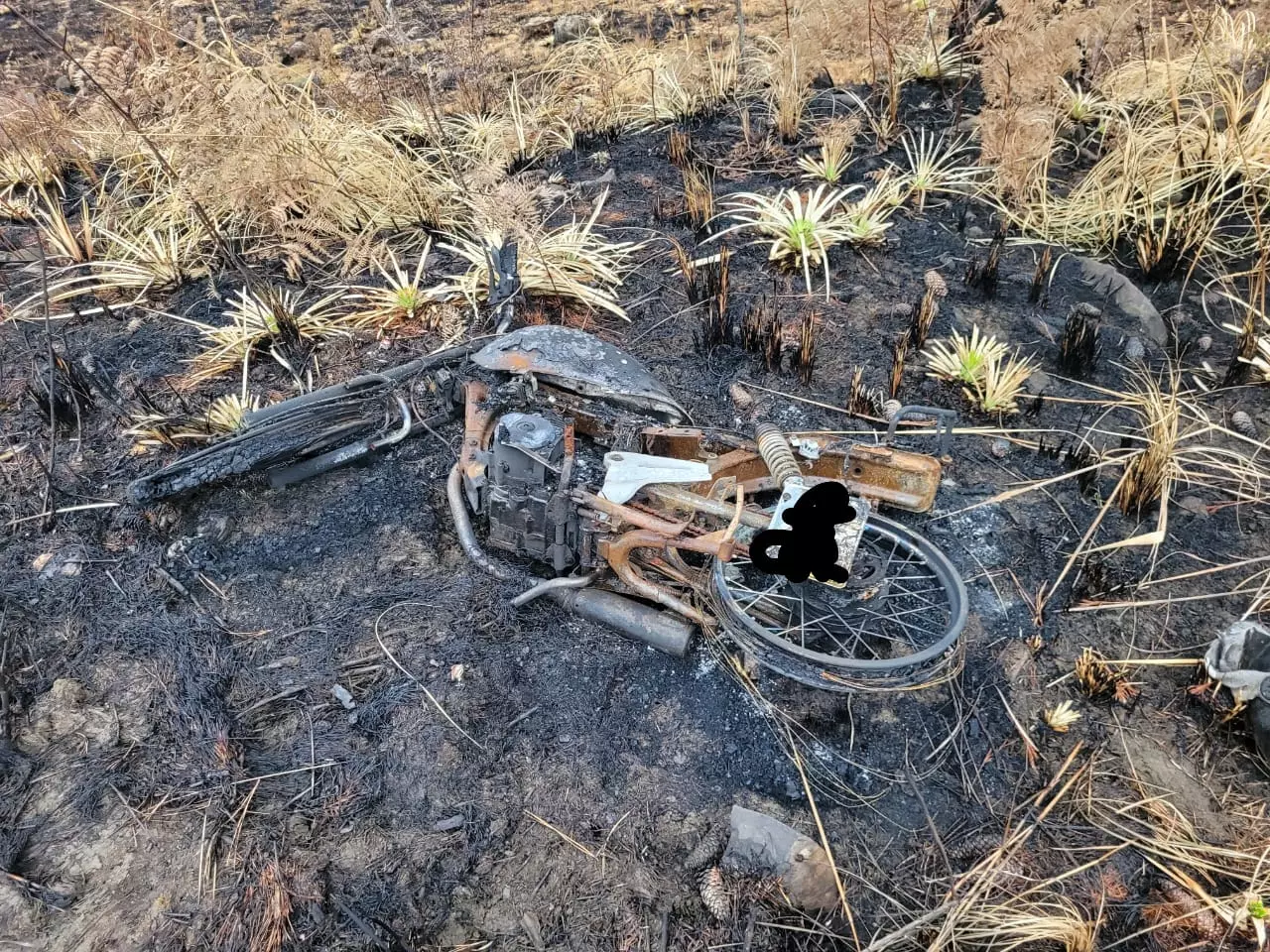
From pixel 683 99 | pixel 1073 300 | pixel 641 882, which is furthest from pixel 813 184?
pixel 641 882

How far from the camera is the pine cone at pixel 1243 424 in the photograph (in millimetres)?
3656

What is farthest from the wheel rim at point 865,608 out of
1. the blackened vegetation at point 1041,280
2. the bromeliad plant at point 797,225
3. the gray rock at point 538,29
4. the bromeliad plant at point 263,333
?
the gray rock at point 538,29

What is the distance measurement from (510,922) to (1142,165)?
5.31 m

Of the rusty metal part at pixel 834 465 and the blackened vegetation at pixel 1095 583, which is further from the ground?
the rusty metal part at pixel 834 465

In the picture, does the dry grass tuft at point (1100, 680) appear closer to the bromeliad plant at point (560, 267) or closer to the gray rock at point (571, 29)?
the bromeliad plant at point (560, 267)

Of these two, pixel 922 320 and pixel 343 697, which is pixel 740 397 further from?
pixel 343 697

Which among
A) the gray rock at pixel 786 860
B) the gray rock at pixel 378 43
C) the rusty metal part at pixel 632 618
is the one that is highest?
the gray rock at pixel 378 43

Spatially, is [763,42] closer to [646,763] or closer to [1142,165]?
[1142,165]

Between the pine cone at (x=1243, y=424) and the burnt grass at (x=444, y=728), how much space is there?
0.08 metres

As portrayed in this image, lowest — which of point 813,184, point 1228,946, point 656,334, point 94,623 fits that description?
point 1228,946

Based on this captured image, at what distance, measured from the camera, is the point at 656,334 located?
4434mm

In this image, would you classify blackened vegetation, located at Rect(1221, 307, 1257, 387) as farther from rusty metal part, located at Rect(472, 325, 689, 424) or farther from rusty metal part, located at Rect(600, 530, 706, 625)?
rusty metal part, located at Rect(600, 530, 706, 625)

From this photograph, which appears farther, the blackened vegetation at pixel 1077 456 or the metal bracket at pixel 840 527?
the blackened vegetation at pixel 1077 456

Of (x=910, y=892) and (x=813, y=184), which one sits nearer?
(x=910, y=892)
